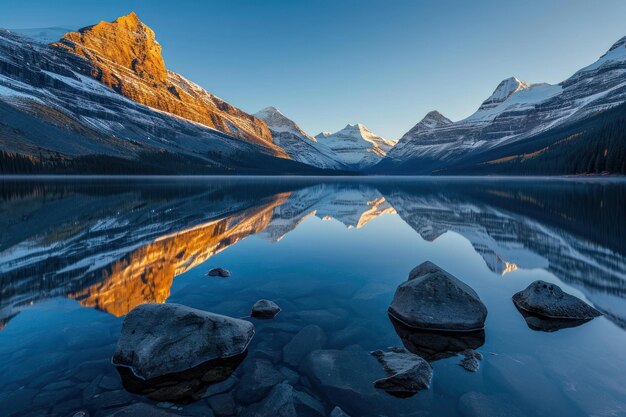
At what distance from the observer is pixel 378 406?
6.53 m

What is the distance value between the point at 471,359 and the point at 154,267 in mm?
13640

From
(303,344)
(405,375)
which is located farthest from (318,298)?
(405,375)

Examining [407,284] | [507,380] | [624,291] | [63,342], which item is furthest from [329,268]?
[624,291]

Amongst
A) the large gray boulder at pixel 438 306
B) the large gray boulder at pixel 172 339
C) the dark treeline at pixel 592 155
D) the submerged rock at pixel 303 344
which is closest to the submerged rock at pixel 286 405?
the submerged rock at pixel 303 344

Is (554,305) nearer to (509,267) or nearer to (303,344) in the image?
(509,267)

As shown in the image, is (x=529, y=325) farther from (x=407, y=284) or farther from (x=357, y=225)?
(x=357, y=225)

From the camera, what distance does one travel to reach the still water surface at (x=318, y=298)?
6.73 meters

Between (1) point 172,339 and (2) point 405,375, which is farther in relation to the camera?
(1) point 172,339

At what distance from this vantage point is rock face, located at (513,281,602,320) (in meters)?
10.6

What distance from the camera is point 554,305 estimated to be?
10.7 meters

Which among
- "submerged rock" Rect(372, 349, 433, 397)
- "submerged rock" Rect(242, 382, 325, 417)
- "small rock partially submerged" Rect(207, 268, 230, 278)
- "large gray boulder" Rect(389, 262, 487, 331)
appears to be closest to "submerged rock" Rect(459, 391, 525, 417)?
"submerged rock" Rect(372, 349, 433, 397)

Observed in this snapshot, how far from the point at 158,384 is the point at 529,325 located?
35.2 ft

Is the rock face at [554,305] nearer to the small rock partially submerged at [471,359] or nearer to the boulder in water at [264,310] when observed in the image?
the small rock partially submerged at [471,359]

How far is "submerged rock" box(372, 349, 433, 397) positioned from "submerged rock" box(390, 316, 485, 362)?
857 mm
